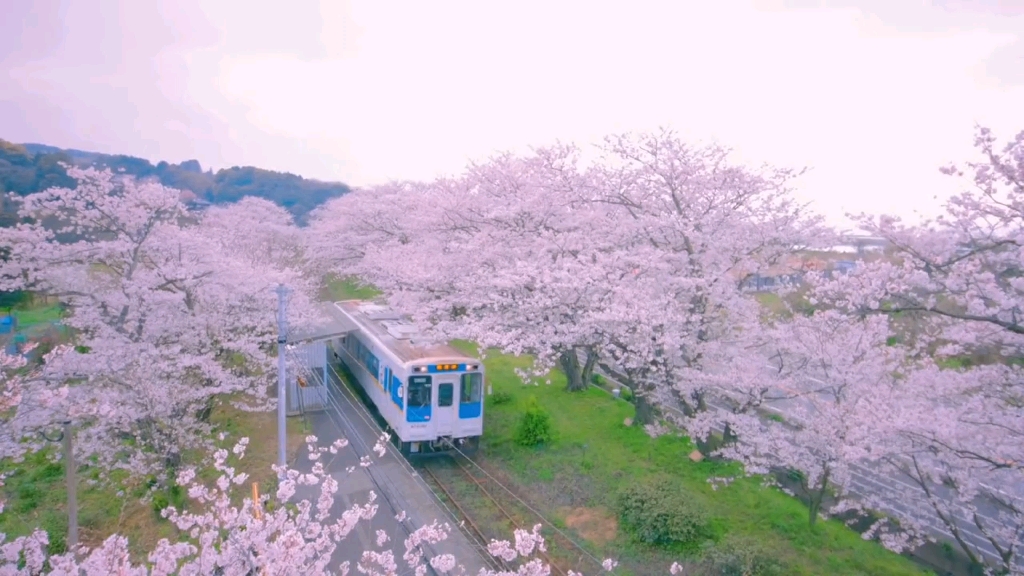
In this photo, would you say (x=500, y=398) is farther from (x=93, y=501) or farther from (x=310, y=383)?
(x=93, y=501)

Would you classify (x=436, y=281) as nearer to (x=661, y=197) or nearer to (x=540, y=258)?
(x=540, y=258)

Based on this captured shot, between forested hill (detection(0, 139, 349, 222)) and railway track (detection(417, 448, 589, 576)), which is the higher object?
forested hill (detection(0, 139, 349, 222))

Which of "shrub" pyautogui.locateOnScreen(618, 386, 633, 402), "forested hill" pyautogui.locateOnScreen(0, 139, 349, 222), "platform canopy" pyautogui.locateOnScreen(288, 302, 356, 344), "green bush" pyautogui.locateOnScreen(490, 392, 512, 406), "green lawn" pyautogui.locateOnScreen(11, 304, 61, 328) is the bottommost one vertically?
"green bush" pyautogui.locateOnScreen(490, 392, 512, 406)

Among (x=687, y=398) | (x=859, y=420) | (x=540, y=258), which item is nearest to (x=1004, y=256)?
(x=859, y=420)

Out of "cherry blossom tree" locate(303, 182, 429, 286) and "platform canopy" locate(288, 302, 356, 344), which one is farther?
"cherry blossom tree" locate(303, 182, 429, 286)

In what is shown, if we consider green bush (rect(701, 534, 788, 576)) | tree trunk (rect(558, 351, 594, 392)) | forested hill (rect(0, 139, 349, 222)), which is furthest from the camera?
forested hill (rect(0, 139, 349, 222))

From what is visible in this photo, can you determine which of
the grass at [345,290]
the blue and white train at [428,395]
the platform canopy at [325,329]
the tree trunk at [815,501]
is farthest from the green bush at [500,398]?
the grass at [345,290]

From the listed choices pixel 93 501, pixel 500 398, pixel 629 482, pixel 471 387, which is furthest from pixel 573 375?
pixel 93 501

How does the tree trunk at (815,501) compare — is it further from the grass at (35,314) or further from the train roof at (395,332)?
the grass at (35,314)

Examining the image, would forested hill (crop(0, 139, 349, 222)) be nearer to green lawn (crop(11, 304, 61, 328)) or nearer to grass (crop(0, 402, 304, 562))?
green lawn (crop(11, 304, 61, 328))

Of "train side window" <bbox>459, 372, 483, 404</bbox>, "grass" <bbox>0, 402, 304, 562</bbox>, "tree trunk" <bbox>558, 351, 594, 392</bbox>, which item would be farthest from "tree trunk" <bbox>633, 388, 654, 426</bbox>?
"grass" <bbox>0, 402, 304, 562</bbox>
